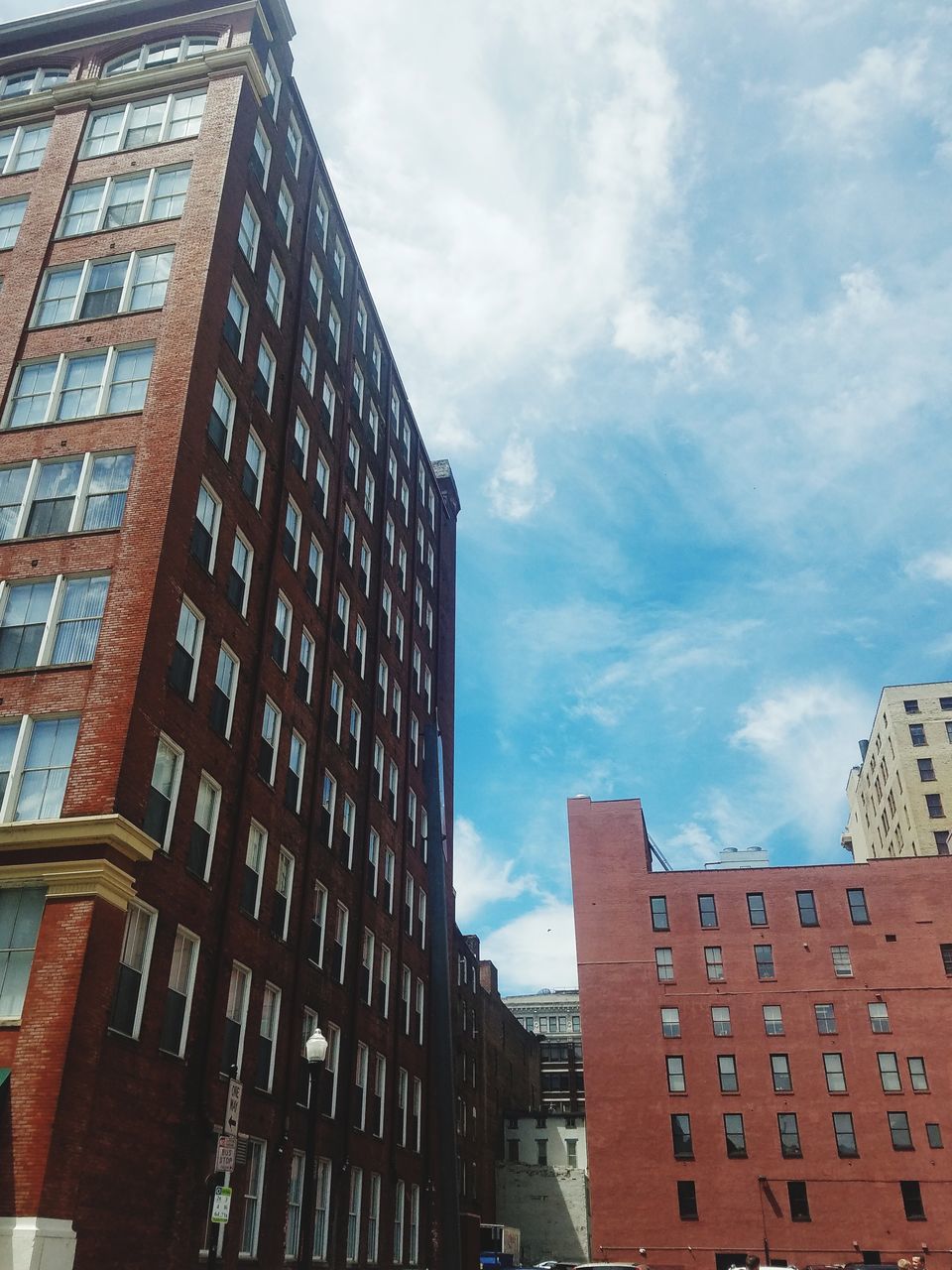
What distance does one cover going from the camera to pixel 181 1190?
20703 mm

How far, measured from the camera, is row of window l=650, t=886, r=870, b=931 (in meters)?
63.2

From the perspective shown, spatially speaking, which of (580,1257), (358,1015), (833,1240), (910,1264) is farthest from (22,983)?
(580,1257)

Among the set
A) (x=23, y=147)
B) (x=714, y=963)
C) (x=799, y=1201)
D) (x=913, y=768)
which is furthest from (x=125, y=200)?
(x=913, y=768)

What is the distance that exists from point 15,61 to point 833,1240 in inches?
2563

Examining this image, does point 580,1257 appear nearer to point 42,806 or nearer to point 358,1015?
point 358,1015

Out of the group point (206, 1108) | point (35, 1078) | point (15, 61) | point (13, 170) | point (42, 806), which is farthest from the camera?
point (15, 61)

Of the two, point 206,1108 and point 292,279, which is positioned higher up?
point 292,279

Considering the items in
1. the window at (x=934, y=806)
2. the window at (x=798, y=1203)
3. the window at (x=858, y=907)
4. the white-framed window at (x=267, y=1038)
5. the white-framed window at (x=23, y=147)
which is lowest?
the window at (x=798, y=1203)

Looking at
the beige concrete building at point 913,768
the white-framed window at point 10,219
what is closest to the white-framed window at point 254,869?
the white-framed window at point 10,219

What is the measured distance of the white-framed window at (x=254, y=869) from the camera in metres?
25.9

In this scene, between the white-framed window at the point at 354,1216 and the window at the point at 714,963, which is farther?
the window at the point at 714,963

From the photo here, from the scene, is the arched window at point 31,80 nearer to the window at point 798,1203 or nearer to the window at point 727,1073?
the window at point 727,1073

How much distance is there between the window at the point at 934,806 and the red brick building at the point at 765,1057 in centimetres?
2495

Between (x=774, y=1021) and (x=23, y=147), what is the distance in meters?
57.2
